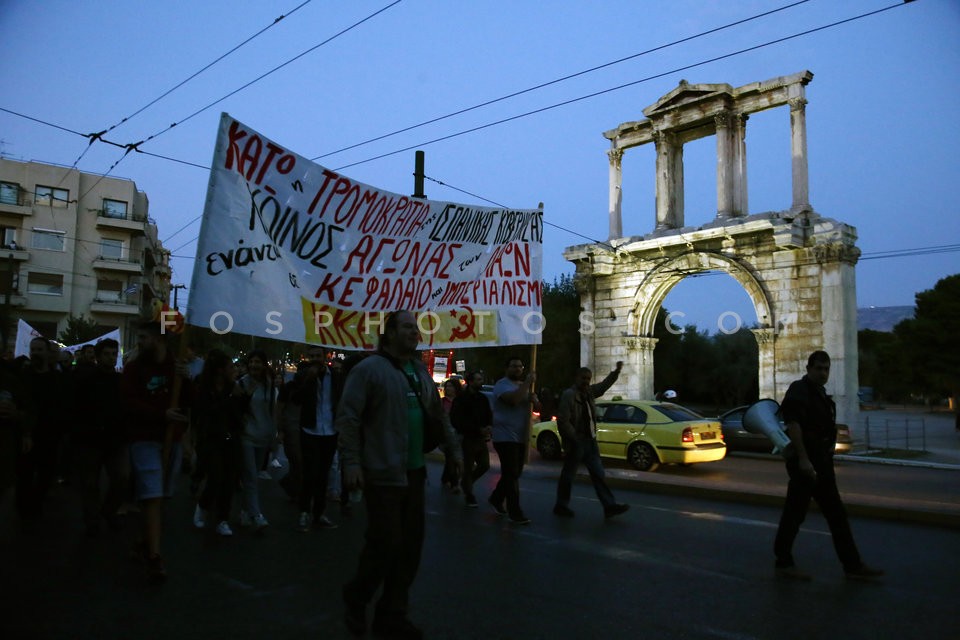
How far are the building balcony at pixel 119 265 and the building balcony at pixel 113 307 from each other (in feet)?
6.83

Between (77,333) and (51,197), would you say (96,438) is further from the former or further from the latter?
(51,197)

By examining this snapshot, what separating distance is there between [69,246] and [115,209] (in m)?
4.20

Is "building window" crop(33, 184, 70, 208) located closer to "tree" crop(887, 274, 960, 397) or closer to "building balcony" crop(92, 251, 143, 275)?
"building balcony" crop(92, 251, 143, 275)

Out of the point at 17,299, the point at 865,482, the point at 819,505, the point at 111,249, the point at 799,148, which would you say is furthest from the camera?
the point at 111,249

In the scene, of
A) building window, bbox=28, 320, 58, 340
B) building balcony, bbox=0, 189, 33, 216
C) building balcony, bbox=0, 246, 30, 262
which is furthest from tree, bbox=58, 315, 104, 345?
building balcony, bbox=0, 189, 33, 216

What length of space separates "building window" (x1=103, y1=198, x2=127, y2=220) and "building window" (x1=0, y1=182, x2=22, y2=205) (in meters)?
5.27

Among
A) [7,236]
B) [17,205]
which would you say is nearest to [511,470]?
[17,205]

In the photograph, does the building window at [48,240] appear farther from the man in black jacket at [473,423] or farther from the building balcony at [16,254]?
the man in black jacket at [473,423]

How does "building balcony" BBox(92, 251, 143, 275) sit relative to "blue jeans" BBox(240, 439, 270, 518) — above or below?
above

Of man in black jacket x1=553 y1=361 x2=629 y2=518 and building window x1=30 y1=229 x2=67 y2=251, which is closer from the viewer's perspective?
man in black jacket x1=553 y1=361 x2=629 y2=518

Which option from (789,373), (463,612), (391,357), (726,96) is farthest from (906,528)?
(726,96)

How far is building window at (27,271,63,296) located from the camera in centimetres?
4721

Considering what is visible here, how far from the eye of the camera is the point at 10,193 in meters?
46.2

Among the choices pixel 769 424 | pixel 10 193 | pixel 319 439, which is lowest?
pixel 319 439
